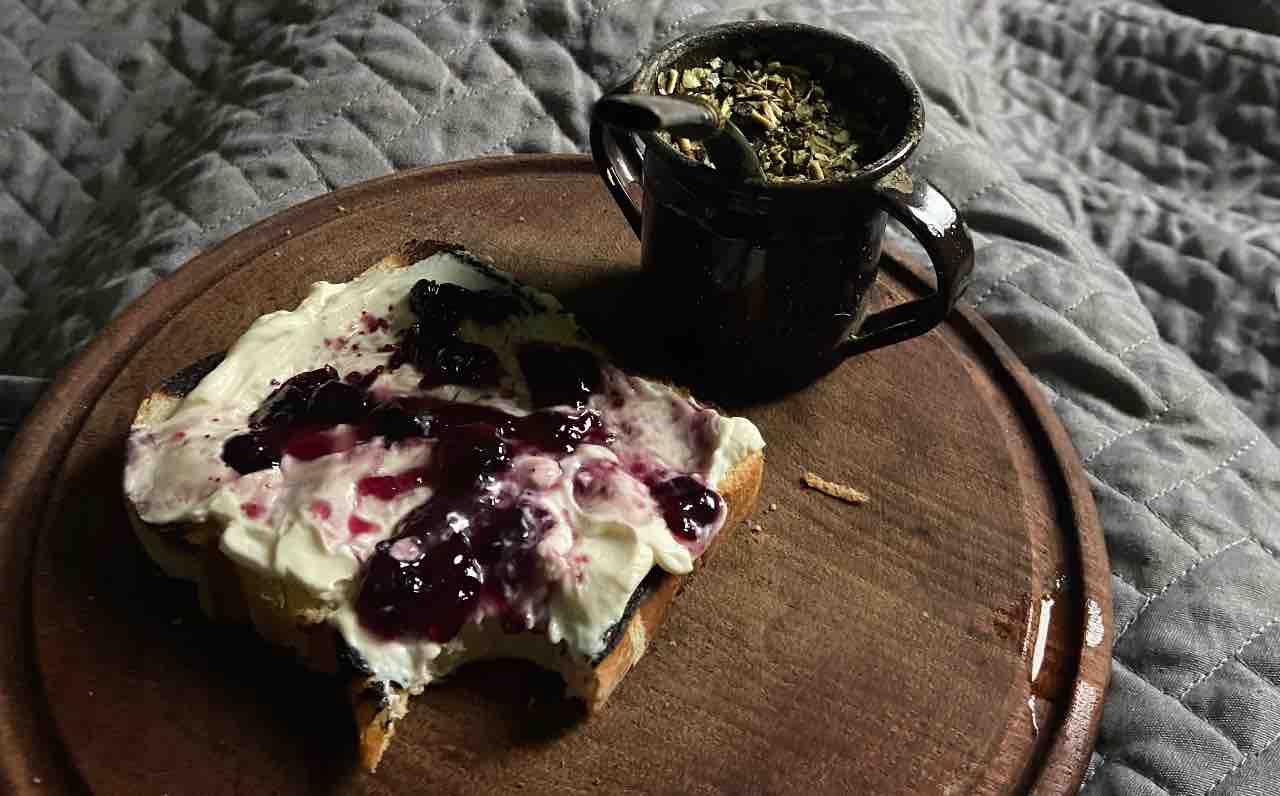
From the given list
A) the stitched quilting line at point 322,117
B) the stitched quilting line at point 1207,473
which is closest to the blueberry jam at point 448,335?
the stitched quilting line at point 322,117

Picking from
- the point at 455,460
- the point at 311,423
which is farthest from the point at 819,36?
the point at 311,423

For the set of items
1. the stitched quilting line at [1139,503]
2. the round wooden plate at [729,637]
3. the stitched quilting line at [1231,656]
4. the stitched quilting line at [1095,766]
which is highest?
the round wooden plate at [729,637]

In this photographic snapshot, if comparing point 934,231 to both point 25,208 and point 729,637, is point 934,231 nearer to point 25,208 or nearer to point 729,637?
point 729,637

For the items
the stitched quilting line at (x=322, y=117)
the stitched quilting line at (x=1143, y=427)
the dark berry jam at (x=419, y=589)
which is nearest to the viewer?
the dark berry jam at (x=419, y=589)

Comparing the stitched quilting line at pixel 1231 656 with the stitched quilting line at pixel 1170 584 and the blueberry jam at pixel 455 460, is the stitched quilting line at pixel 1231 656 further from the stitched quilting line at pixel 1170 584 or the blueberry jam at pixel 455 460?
the blueberry jam at pixel 455 460

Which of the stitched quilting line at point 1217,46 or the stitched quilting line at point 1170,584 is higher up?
the stitched quilting line at point 1217,46

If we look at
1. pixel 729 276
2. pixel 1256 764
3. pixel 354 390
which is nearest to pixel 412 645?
pixel 354 390

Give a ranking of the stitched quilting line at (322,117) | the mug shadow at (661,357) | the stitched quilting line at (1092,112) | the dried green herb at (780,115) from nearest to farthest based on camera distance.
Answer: the dried green herb at (780,115), the mug shadow at (661,357), the stitched quilting line at (322,117), the stitched quilting line at (1092,112)

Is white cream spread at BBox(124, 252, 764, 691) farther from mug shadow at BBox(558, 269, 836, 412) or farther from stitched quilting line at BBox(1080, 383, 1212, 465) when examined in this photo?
stitched quilting line at BBox(1080, 383, 1212, 465)

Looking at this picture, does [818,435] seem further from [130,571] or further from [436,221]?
[130,571]
